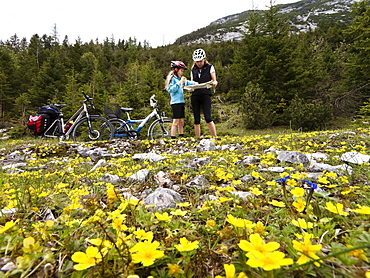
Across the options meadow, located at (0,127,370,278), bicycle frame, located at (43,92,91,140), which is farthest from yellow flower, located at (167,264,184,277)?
bicycle frame, located at (43,92,91,140)

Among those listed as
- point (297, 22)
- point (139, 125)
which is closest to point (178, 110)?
point (139, 125)

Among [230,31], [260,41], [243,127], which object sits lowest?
[243,127]

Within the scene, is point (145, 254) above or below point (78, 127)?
above

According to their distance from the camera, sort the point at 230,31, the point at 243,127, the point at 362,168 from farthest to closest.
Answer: the point at 230,31, the point at 243,127, the point at 362,168

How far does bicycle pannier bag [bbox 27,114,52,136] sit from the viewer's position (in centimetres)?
633

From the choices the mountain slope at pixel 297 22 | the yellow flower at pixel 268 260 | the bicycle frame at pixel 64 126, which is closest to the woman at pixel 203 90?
the bicycle frame at pixel 64 126

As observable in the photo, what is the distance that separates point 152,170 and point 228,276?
1.69 meters

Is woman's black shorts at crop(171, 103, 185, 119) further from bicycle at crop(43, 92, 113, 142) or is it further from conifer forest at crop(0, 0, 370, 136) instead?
conifer forest at crop(0, 0, 370, 136)

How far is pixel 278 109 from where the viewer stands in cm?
1625

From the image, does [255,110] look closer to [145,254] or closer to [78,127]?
[78,127]

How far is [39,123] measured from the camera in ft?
20.9

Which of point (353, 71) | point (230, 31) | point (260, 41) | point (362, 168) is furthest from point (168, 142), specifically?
point (230, 31)

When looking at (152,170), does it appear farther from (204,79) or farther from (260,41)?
(260,41)

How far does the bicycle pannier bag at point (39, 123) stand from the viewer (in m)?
6.33
